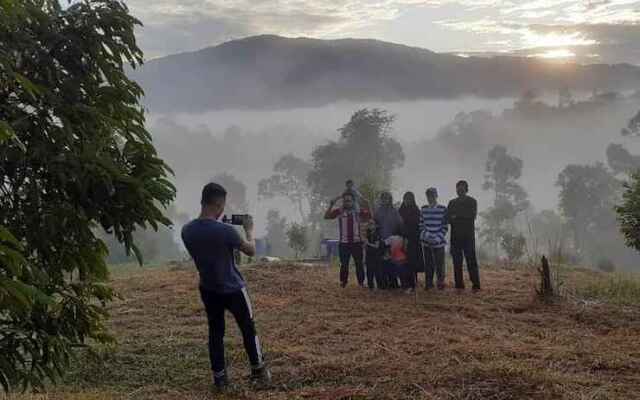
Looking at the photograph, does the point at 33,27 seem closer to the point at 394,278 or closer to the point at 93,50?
the point at 93,50

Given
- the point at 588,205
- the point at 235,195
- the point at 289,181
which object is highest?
the point at 289,181

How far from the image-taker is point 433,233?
39.6ft

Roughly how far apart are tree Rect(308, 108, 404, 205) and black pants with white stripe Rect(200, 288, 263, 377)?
183 feet

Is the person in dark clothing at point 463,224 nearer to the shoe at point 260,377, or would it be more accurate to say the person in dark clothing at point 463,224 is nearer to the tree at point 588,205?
the shoe at point 260,377

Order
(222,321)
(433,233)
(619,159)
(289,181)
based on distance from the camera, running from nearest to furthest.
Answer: (222,321), (433,233), (619,159), (289,181)

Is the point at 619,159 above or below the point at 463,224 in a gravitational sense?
above

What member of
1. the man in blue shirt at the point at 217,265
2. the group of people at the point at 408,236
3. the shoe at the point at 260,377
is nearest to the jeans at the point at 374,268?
the group of people at the point at 408,236

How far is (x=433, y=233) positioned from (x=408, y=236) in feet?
1.61

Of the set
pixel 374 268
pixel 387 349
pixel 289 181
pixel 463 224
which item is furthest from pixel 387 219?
pixel 289 181

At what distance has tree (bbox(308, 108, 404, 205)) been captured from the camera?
205 ft

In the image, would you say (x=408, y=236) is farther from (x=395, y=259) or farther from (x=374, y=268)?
(x=374, y=268)

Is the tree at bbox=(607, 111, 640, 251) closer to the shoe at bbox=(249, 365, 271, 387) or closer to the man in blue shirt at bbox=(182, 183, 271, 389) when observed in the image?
the shoe at bbox=(249, 365, 271, 387)

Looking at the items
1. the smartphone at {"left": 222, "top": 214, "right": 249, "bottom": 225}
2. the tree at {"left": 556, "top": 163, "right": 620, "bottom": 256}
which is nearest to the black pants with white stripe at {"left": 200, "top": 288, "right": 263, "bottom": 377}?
the smartphone at {"left": 222, "top": 214, "right": 249, "bottom": 225}

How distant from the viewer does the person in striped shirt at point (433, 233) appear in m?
11.9
